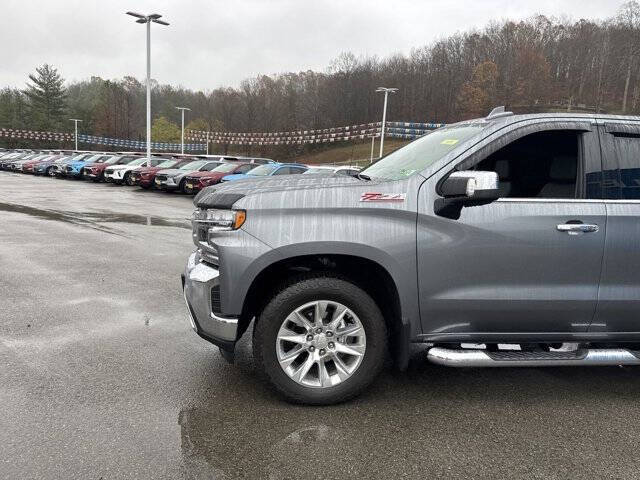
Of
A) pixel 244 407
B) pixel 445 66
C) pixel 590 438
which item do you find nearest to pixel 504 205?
pixel 590 438

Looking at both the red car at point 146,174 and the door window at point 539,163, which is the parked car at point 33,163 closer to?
the red car at point 146,174

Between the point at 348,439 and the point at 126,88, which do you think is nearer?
the point at 348,439

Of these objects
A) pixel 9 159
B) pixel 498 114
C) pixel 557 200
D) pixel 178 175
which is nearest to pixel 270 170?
pixel 178 175

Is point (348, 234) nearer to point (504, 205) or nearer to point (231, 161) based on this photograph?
point (504, 205)

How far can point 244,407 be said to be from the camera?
130 inches

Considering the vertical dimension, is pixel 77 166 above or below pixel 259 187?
above

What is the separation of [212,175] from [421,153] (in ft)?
55.5

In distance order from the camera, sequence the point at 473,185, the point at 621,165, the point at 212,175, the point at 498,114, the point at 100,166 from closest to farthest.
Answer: the point at 473,185 → the point at 621,165 → the point at 498,114 → the point at 212,175 → the point at 100,166

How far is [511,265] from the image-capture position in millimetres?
3266

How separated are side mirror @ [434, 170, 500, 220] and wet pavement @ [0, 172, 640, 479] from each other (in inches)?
38.6

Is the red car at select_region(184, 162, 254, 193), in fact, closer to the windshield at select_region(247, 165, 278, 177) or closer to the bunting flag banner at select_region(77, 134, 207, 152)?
the windshield at select_region(247, 165, 278, 177)

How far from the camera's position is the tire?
Result: 3.21 metres

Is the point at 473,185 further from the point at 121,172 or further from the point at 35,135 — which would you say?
the point at 35,135

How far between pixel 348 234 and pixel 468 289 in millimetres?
866
